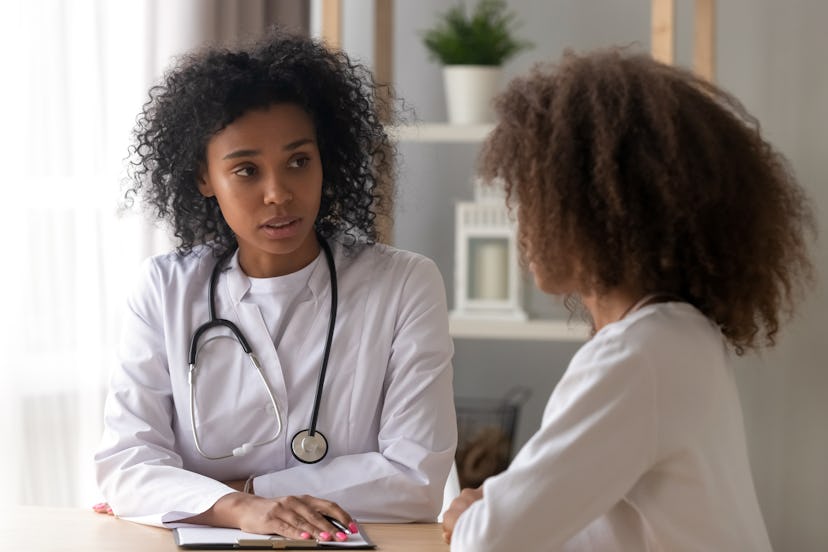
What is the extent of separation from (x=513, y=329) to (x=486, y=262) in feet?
0.62

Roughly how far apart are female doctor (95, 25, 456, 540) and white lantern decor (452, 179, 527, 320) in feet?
3.47

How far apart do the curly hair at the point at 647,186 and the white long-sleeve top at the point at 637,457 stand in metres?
0.06

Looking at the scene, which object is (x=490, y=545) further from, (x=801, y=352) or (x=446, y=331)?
(x=801, y=352)

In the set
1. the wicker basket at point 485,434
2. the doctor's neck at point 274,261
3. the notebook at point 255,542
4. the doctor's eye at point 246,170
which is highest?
the doctor's eye at point 246,170

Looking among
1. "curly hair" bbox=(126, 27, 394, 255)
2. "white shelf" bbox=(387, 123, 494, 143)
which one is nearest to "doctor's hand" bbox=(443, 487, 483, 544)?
"curly hair" bbox=(126, 27, 394, 255)

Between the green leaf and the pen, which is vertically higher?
the green leaf

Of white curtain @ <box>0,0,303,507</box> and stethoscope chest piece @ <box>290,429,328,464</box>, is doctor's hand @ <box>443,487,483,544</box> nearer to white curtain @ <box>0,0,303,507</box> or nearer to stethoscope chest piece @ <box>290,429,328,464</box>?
stethoscope chest piece @ <box>290,429,328,464</box>

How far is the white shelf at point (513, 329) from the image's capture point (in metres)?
2.86

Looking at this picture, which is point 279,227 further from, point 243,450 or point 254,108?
point 243,450

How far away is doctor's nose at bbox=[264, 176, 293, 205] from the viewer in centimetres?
173

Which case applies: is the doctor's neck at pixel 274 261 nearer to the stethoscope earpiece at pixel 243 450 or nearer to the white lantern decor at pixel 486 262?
the stethoscope earpiece at pixel 243 450

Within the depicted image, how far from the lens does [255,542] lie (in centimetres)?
140

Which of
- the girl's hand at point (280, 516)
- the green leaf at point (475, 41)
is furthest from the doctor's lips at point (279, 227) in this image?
the green leaf at point (475, 41)

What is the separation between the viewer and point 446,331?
181cm
